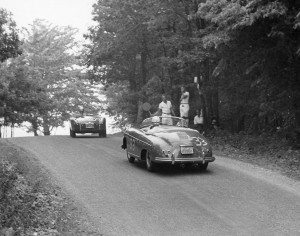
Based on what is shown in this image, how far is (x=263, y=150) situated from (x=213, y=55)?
481 cm

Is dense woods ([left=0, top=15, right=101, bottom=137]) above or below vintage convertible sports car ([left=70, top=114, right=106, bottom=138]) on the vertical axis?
above

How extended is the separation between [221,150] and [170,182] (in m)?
6.42

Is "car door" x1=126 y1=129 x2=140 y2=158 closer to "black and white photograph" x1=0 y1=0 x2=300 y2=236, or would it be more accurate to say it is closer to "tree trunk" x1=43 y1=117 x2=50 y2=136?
"black and white photograph" x1=0 y1=0 x2=300 y2=236

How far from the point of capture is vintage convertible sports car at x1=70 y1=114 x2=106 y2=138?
22828 millimetres

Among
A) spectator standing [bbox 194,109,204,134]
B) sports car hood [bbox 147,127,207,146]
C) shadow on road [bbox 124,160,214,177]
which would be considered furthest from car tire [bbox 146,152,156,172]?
spectator standing [bbox 194,109,204,134]

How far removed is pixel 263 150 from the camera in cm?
1619

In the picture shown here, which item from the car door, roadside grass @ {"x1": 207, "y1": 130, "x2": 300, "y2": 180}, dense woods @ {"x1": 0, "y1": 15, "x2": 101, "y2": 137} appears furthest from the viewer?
dense woods @ {"x1": 0, "y1": 15, "x2": 101, "y2": 137}

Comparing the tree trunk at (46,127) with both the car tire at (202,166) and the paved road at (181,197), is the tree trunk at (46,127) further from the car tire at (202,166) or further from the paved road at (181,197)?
the car tire at (202,166)

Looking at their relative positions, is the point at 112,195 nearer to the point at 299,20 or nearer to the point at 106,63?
the point at 299,20

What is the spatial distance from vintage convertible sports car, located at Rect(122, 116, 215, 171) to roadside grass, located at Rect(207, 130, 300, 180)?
2313mm

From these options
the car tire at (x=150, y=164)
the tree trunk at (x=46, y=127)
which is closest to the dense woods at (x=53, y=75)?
the tree trunk at (x=46, y=127)

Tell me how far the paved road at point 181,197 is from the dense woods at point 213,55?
157 inches

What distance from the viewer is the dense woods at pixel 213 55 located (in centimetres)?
1442

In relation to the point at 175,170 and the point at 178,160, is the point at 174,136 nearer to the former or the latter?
the point at 178,160
